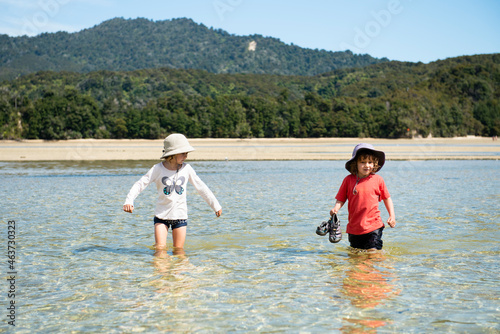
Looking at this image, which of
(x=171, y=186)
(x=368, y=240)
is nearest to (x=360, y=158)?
(x=368, y=240)

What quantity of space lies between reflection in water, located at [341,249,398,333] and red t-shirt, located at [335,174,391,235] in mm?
481

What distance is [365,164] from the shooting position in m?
6.80

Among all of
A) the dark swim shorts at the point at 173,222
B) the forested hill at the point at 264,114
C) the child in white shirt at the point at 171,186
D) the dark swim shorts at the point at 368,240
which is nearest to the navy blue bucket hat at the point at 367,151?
the dark swim shorts at the point at 368,240

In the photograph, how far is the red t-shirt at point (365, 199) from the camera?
6816mm

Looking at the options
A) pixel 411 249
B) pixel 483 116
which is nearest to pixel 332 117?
pixel 483 116

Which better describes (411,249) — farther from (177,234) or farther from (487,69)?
(487,69)

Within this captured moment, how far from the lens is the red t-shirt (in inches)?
268

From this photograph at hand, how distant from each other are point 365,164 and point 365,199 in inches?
17.8

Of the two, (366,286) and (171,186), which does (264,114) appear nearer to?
(171,186)

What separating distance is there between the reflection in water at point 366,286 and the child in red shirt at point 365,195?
312 mm

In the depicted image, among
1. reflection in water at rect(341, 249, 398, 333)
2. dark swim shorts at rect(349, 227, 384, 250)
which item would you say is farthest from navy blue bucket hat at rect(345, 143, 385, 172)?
reflection in water at rect(341, 249, 398, 333)

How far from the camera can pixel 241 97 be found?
99312 millimetres

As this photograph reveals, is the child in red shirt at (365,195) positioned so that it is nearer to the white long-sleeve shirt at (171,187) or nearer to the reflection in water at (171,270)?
the white long-sleeve shirt at (171,187)

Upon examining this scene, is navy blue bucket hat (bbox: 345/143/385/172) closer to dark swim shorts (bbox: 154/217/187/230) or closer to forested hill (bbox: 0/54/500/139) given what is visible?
dark swim shorts (bbox: 154/217/187/230)
